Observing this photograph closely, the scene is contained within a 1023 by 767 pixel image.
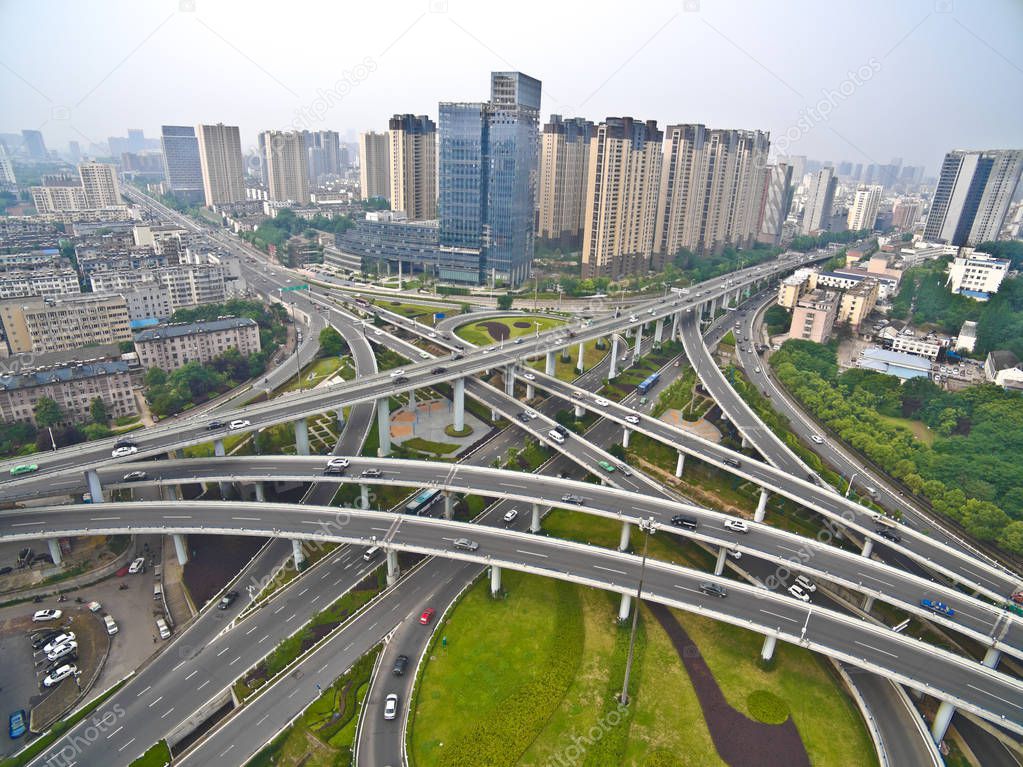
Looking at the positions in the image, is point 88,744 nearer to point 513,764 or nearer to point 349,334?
point 513,764

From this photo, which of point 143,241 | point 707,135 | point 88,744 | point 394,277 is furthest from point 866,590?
point 143,241

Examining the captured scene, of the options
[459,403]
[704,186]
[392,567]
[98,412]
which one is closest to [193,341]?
[98,412]

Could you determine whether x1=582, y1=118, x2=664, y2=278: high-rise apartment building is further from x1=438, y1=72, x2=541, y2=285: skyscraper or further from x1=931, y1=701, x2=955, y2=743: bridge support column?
x1=931, y1=701, x2=955, y2=743: bridge support column

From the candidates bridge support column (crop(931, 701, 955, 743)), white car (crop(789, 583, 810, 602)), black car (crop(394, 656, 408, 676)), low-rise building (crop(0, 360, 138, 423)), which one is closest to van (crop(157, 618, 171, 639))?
black car (crop(394, 656, 408, 676))

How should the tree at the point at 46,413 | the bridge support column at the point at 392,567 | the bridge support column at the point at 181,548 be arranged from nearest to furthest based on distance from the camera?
the bridge support column at the point at 392,567, the bridge support column at the point at 181,548, the tree at the point at 46,413

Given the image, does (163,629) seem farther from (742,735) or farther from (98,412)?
(742,735)

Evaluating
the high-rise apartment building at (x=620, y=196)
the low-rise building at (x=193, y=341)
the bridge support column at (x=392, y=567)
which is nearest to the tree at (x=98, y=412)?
the low-rise building at (x=193, y=341)

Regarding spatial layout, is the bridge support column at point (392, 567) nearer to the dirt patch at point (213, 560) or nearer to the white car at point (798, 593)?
the dirt patch at point (213, 560)
